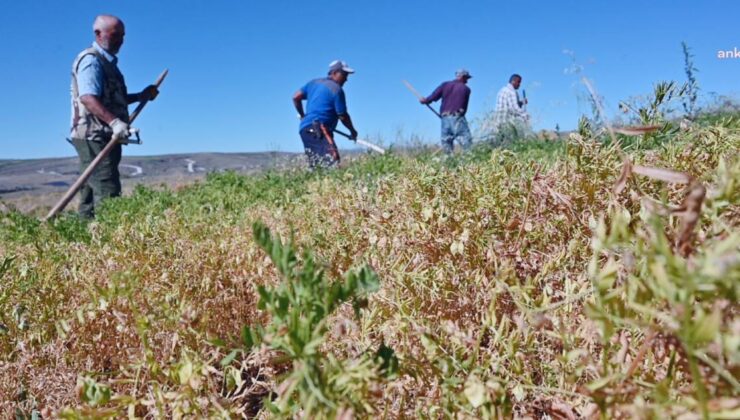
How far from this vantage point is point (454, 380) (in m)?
1.03

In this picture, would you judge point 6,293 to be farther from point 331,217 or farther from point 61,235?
point 61,235

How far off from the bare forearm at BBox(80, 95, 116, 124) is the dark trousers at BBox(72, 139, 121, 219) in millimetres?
358

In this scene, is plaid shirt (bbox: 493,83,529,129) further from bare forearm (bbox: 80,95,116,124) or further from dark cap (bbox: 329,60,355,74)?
bare forearm (bbox: 80,95,116,124)

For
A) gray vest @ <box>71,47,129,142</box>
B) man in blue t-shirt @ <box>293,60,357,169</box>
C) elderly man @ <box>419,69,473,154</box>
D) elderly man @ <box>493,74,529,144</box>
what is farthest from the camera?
elderly man @ <box>419,69,473,154</box>

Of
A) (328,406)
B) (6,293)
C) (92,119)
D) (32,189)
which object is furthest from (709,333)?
(32,189)

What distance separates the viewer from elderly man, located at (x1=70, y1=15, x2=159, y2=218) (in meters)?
5.85

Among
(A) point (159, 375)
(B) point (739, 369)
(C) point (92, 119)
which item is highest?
(C) point (92, 119)

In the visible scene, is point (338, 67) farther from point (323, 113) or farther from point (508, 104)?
point (508, 104)

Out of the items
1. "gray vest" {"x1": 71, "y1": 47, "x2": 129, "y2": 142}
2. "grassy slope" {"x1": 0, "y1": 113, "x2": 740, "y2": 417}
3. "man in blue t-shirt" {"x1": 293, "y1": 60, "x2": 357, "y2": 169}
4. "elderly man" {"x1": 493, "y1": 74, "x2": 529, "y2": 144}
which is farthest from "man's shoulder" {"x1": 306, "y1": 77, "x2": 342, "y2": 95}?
"grassy slope" {"x1": 0, "y1": 113, "x2": 740, "y2": 417}

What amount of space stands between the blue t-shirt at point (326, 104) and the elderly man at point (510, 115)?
2.33 meters

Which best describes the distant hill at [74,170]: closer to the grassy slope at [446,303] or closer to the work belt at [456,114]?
the work belt at [456,114]

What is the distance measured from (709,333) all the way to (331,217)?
201 cm

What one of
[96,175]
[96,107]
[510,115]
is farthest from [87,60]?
[510,115]

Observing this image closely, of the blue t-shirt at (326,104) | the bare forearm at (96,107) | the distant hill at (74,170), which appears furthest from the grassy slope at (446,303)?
the distant hill at (74,170)
